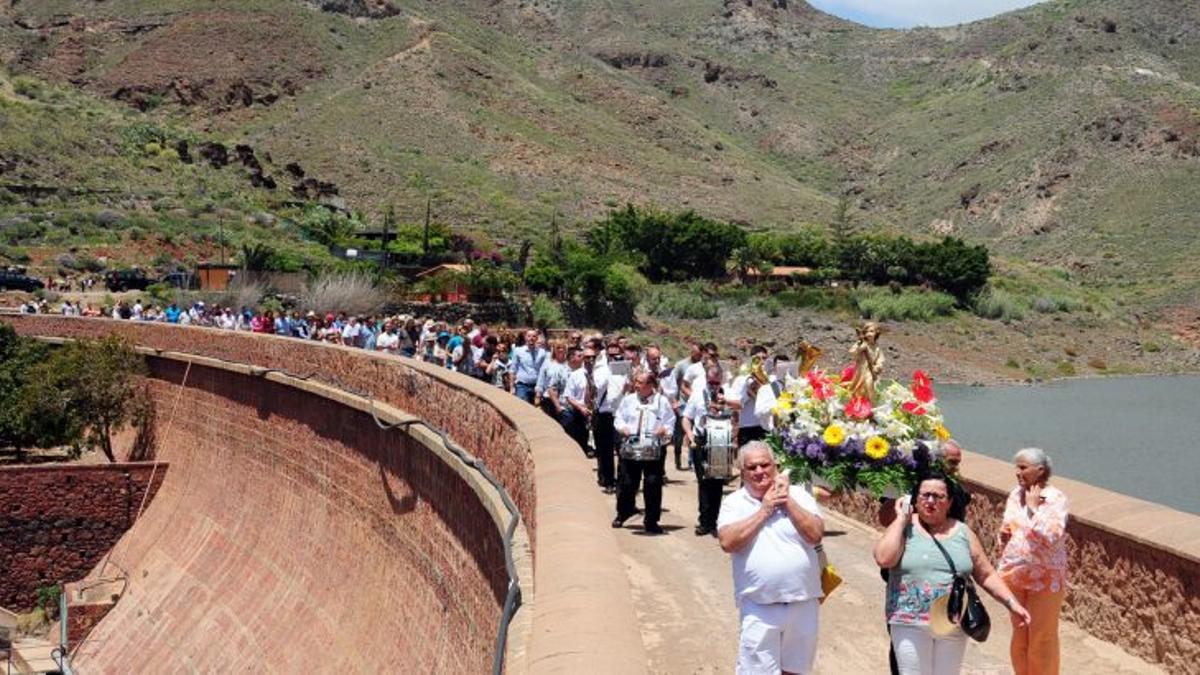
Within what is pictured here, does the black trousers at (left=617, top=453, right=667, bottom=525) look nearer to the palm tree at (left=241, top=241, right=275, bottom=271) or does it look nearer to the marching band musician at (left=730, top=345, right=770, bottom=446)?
the marching band musician at (left=730, top=345, right=770, bottom=446)

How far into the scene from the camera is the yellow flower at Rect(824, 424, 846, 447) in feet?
20.2

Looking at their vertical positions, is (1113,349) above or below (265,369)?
below

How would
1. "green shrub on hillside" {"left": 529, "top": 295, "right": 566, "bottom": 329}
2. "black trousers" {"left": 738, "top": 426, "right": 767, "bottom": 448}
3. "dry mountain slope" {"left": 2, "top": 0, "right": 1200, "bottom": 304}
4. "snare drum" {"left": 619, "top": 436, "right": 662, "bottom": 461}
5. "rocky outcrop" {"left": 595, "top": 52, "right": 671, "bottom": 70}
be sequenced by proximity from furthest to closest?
"rocky outcrop" {"left": 595, "top": 52, "right": 671, "bottom": 70} → "dry mountain slope" {"left": 2, "top": 0, "right": 1200, "bottom": 304} → "green shrub on hillside" {"left": 529, "top": 295, "right": 566, "bottom": 329} → "black trousers" {"left": 738, "top": 426, "right": 767, "bottom": 448} → "snare drum" {"left": 619, "top": 436, "right": 662, "bottom": 461}

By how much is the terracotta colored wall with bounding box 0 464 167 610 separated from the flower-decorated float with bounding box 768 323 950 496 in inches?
768

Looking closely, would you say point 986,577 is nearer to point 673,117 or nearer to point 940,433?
point 940,433

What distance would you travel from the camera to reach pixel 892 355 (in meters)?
58.2

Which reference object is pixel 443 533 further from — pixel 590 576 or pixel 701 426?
pixel 590 576

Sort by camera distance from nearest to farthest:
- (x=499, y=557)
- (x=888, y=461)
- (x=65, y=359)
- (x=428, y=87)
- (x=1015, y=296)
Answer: (x=888, y=461) → (x=499, y=557) → (x=65, y=359) → (x=1015, y=296) → (x=428, y=87)

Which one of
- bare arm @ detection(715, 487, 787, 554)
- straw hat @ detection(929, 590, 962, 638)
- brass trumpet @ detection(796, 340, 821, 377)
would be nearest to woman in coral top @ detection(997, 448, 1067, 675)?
straw hat @ detection(929, 590, 962, 638)

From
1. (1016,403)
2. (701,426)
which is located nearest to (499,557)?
(701,426)

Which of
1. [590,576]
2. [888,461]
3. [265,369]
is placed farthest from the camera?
[265,369]

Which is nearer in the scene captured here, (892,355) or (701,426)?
(701,426)

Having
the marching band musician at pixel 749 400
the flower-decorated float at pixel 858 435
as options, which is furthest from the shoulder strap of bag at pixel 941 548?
the marching band musician at pixel 749 400

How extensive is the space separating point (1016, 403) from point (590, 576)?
46.6 metres
